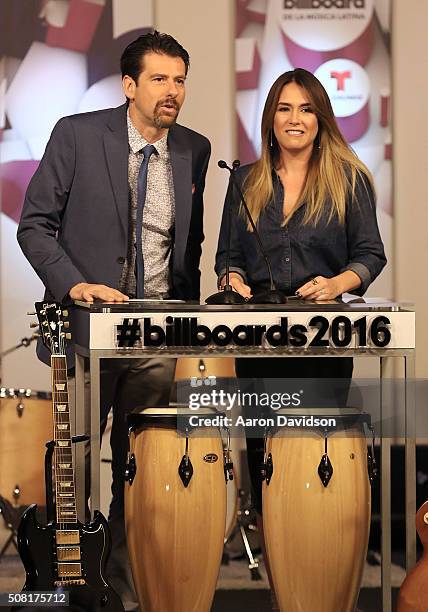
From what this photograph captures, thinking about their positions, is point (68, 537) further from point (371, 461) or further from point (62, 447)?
point (371, 461)

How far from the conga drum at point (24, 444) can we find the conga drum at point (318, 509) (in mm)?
1395

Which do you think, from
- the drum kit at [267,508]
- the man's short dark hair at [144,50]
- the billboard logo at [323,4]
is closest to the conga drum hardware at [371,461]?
the drum kit at [267,508]

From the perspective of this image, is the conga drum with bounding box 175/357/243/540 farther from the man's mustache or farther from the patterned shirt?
the man's mustache

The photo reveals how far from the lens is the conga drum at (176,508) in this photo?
11.8 ft

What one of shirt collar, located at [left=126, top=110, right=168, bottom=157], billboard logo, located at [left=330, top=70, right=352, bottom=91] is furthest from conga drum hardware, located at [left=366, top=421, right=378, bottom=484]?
billboard logo, located at [left=330, top=70, right=352, bottom=91]

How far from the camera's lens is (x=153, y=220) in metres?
4.14

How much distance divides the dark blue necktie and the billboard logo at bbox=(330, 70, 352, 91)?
1541mm

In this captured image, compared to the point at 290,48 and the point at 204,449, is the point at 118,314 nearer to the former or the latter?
the point at 204,449

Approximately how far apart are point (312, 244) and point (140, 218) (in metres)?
0.58

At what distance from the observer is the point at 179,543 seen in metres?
3.60

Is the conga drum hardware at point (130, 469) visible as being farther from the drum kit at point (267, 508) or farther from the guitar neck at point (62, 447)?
the guitar neck at point (62, 447)

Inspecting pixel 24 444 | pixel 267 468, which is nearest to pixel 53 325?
pixel 267 468

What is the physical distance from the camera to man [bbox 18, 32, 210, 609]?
13.5 ft

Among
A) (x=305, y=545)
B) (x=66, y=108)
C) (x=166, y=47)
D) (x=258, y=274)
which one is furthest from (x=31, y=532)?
(x=66, y=108)
